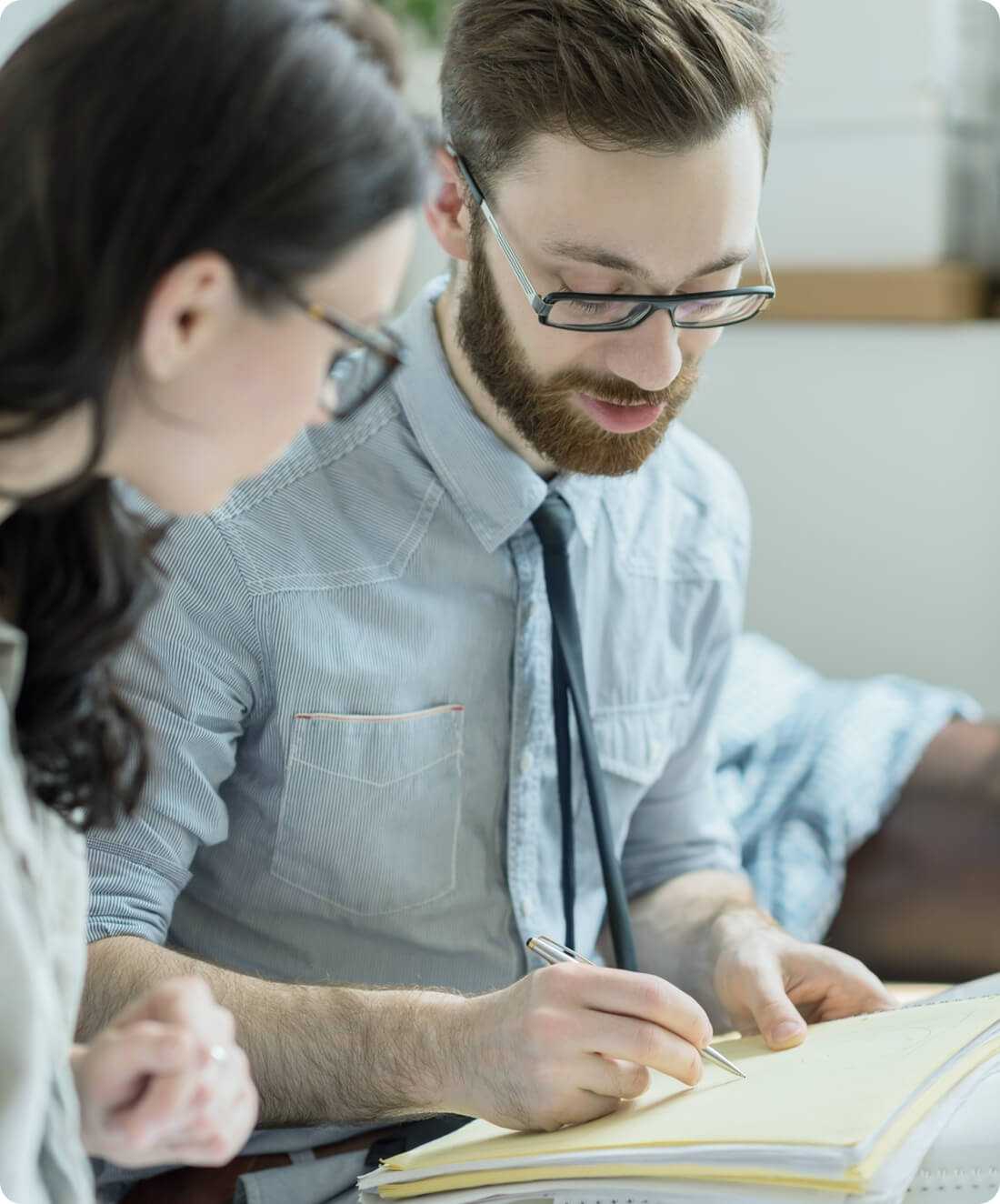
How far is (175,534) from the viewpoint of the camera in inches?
47.8

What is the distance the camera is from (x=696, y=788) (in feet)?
5.03

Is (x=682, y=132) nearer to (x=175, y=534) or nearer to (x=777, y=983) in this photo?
(x=175, y=534)

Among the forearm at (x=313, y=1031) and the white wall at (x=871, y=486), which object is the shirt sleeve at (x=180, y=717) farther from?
the white wall at (x=871, y=486)

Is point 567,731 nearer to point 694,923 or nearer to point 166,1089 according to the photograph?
point 694,923

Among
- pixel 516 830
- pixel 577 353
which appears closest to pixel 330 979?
pixel 516 830

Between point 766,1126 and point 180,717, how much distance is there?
0.54 m

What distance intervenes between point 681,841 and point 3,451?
0.93 m

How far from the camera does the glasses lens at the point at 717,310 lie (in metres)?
1.23

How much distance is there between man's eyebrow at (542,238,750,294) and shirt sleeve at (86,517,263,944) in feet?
1.11

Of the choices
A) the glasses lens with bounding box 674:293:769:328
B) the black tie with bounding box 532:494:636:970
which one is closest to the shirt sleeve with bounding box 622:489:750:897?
the black tie with bounding box 532:494:636:970

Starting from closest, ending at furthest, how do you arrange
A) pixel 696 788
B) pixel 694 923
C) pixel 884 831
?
pixel 694 923 → pixel 696 788 → pixel 884 831

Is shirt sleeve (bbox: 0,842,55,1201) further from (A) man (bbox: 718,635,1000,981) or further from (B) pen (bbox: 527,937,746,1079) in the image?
(A) man (bbox: 718,635,1000,981)

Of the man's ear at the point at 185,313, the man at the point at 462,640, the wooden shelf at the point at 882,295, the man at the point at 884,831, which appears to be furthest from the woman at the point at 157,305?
the wooden shelf at the point at 882,295

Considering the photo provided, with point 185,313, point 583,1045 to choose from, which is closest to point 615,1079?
point 583,1045
